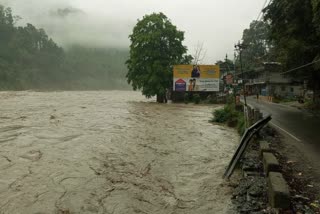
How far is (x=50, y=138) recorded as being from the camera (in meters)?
14.2

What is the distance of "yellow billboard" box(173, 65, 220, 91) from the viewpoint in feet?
139

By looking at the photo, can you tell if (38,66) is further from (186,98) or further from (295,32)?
(295,32)

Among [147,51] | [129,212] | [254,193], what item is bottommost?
[129,212]

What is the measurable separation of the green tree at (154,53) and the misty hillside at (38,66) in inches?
2275

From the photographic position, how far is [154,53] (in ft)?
140

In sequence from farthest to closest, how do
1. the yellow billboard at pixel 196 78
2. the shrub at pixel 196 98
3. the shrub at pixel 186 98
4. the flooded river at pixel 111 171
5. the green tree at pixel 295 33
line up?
the shrub at pixel 186 98, the shrub at pixel 196 98, the yellow billboard at pixel 196 78, the green tree at pixel 295 33, the flooded river at pixel 111 171

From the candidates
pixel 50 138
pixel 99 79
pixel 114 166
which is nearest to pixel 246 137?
pixel 114 166

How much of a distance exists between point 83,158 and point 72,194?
131 inches

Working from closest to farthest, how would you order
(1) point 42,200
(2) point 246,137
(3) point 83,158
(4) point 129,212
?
(4) point 129,212
(1) point 42,200
(2) point 246,137
(3) point 83,158

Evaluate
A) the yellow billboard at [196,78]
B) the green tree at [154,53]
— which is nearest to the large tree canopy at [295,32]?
the yellow billboard at [196,78]

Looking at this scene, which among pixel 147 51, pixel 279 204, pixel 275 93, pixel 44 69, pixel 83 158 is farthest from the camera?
pixel 44 69

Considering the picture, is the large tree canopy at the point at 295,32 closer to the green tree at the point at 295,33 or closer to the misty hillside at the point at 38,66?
the green tree at the point at 295,33

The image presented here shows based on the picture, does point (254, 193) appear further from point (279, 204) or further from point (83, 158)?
point (83, 158)

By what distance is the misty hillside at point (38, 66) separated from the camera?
10075 centimetres
